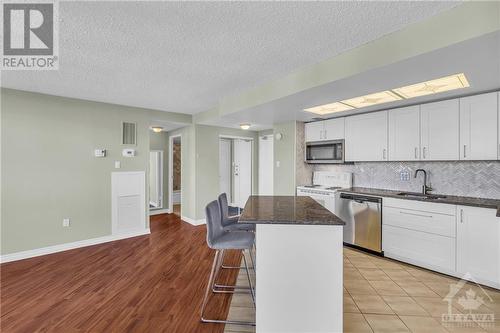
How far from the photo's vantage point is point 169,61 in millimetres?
2377

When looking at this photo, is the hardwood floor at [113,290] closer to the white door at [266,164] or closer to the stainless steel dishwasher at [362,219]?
the stainless steel dishwasher at [362,219]

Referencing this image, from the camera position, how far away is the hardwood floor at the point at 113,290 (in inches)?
76.5

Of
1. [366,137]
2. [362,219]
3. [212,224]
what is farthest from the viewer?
[366,137]

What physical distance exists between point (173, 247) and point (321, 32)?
359cm

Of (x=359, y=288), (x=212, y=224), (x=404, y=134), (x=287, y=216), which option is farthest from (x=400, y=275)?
(x=212, y=224)

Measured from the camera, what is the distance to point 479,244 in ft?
Answer: 7.93

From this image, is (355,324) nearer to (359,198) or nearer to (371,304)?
(371,304)

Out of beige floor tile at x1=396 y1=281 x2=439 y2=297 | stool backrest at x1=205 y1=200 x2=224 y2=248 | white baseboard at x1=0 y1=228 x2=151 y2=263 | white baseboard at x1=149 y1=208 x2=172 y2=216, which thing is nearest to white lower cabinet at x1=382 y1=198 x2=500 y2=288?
beige floor tile at x1=396 y1=281 x2=439 y2=297

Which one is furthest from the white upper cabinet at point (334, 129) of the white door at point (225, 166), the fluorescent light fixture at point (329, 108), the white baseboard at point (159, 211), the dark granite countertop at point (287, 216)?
the white baseboard at point (159, 211)

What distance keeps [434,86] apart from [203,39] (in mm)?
2628

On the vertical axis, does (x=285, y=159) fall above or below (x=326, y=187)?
above

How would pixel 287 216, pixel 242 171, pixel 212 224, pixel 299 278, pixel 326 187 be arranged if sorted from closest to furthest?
pixel 299 278
pixel 287 216
pixel 212 224
pixel 326 187
pixel 242 171

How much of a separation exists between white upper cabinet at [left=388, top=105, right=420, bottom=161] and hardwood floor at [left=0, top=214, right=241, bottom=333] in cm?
283

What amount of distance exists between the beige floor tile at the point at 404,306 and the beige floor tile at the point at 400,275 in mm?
409
